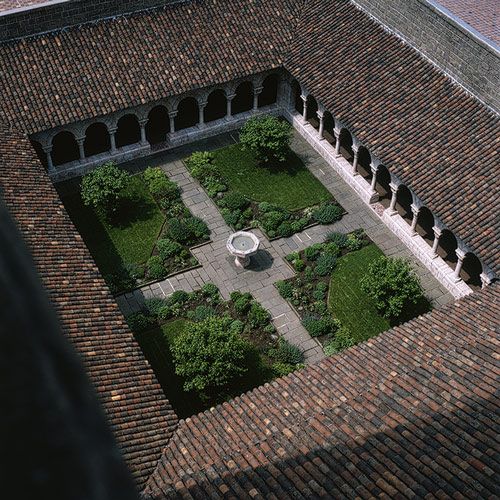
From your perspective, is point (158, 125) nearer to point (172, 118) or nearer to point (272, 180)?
point (172, 118)

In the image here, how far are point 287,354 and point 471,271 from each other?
8201 mm

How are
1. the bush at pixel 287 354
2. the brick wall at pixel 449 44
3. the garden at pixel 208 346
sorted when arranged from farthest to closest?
the brick wall at pixel 449 44
the bush at pixel 287 354
the garden at pixel 208 346

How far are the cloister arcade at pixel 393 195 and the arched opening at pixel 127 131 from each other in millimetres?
7597

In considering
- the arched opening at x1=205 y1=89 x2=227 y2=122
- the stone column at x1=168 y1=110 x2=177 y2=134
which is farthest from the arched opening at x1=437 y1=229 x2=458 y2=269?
the stone column at x1=168 y1=110 x2=177 y2=134

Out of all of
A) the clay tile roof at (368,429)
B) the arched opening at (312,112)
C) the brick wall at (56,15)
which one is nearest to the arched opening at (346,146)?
the arched opening at (312,112)

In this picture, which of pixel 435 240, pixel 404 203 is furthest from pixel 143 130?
pixel 435 240

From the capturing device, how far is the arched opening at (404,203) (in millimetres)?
29250

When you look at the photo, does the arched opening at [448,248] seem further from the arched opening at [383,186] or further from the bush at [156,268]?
the bush at [156,268]

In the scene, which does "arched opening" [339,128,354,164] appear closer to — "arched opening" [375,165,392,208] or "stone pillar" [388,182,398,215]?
"arched opening" [375,165,392,208]

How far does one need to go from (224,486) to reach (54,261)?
33.1 ft

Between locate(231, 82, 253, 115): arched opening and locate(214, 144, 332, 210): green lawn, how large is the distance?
8.17 ft

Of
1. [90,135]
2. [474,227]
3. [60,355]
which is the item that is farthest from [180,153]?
[60,355]

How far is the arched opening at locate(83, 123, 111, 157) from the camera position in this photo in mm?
32062

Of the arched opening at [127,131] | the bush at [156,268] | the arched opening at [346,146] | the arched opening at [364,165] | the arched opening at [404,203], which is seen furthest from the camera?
the arched opening at [127,131]
